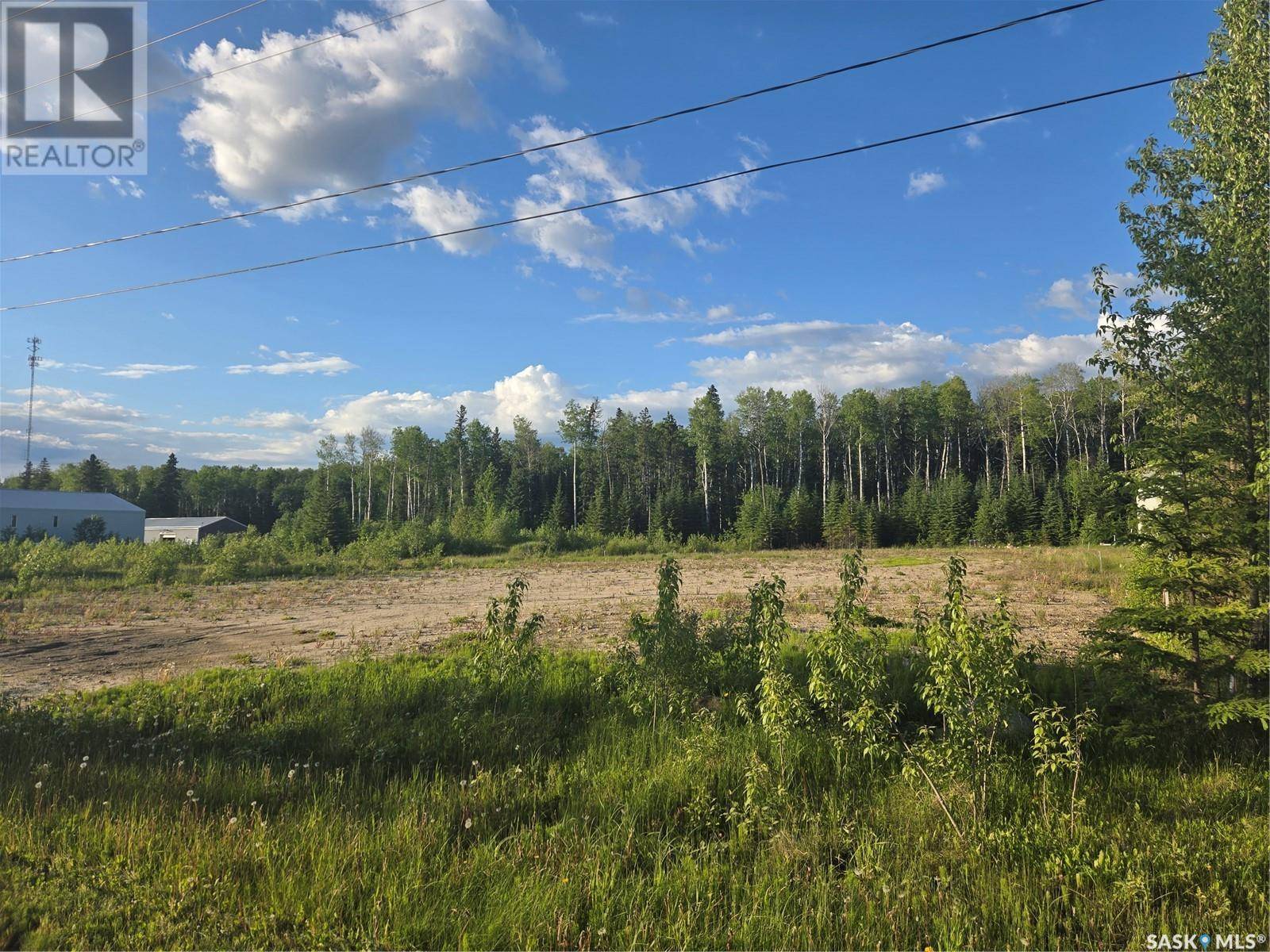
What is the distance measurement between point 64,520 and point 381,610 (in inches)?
2164

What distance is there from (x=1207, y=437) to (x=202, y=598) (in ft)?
86.8

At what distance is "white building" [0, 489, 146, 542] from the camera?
51.7 m

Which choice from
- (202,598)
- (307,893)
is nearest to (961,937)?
(307,893)

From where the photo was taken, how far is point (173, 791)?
18.2 ft

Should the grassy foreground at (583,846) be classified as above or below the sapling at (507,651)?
below

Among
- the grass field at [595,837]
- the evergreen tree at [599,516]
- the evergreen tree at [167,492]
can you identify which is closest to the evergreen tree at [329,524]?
the evergreen tree at [599,516]

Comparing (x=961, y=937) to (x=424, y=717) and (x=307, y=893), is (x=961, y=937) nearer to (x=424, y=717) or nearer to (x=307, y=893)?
(x=307, y=893)

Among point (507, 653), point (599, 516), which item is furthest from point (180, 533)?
point (507, 653)

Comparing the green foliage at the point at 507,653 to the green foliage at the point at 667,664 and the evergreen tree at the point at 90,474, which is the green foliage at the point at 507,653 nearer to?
the green foliage at the point at 667,664

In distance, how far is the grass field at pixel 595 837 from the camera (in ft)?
12.5

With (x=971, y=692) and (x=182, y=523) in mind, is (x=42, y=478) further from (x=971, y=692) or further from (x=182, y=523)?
(x=971, y=692)

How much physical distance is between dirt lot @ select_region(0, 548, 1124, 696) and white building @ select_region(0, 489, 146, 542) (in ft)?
133

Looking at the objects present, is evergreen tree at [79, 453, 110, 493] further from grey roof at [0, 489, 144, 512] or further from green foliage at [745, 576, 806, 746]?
green foliage at [745, 576, 806, 746]

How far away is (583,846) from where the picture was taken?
189 inches
